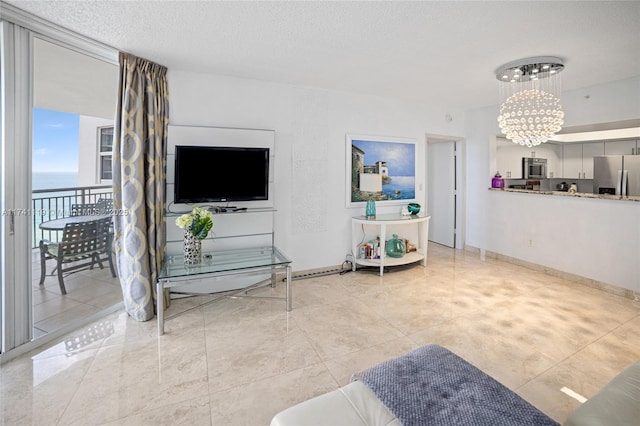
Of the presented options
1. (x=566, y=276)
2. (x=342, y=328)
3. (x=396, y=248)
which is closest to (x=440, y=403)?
(x=342, y=328)

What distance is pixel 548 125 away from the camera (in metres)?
3.05

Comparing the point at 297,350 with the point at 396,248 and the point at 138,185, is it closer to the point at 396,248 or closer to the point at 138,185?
the point at 138,185

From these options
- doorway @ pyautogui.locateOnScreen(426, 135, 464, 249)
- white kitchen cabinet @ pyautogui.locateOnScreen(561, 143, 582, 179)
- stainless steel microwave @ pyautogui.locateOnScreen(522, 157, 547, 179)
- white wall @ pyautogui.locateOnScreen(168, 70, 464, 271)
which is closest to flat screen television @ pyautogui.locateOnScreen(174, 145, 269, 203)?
white wall @ pyautogui.locateOnScreen(168, 70, 464, 271)

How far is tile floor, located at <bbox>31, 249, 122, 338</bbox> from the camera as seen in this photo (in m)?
2.45

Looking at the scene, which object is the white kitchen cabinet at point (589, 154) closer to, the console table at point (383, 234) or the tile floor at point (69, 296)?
the console table at point (383, 234)

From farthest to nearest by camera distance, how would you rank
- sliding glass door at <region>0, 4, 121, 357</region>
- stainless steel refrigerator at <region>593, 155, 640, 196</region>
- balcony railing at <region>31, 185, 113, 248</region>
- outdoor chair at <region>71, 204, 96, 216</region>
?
stainless steel refrigerator at <region>593, 155, 640, 196</region> → outdoor chair at <region>71, 204, 96, 216</region> → balcony railing at <region>31, 185, 113, 248</region> → sliding glass door at <region>0, 4, 121, 357</region>

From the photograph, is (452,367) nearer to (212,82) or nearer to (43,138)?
(43,138)

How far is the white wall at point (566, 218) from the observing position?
11.4 feet

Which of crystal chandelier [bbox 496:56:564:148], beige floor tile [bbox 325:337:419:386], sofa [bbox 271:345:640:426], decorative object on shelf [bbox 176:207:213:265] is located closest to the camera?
sofa [bbox 271:345:640:426]

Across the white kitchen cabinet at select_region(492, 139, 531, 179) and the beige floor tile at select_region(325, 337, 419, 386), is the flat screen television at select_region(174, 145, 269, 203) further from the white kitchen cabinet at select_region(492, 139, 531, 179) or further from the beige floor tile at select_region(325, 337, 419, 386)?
the white kitchen cabinet at select_region(492, 139, 531, 179)

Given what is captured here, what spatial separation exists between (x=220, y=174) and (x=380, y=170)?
2.32 m

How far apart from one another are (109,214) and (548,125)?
441 cm

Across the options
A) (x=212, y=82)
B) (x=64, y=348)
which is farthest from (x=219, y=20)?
(x=64, y=348)

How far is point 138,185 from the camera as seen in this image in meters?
2.78
